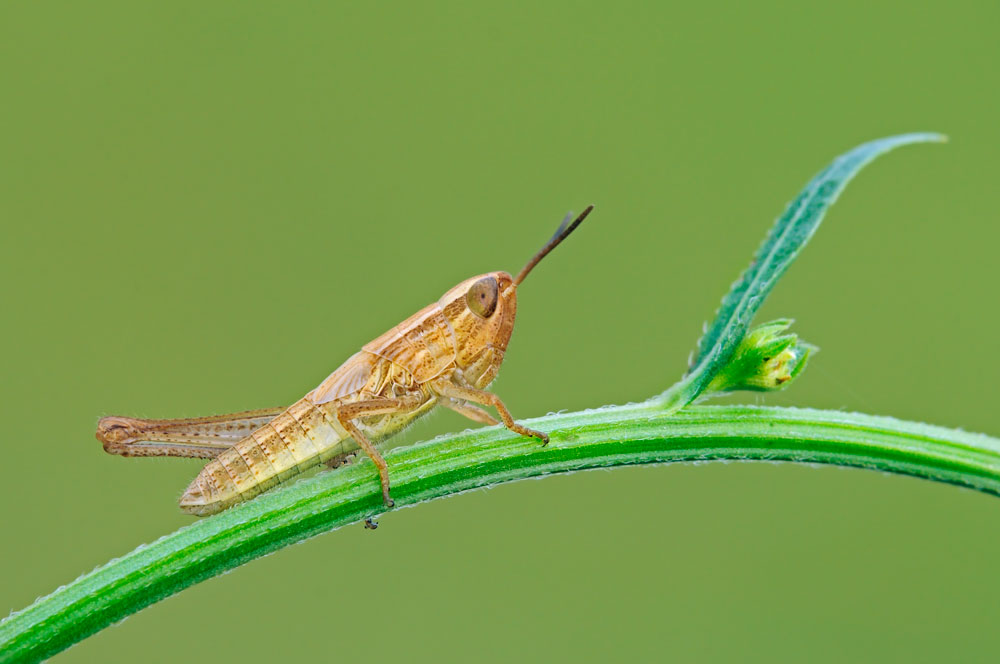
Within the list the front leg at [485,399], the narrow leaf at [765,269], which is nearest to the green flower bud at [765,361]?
the narrow leaf at [765,269]

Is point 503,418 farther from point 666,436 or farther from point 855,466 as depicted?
point 855,466

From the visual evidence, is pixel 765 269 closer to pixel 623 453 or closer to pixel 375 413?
pixel 623 453

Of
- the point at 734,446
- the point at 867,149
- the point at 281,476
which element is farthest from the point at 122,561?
the point at 867,149

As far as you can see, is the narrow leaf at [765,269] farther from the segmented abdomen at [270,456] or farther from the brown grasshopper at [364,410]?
the segmented abdomen at [270,456]

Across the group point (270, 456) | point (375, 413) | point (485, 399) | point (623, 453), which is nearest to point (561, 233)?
point (485, 399)

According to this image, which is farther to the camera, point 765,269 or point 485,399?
point 485,399

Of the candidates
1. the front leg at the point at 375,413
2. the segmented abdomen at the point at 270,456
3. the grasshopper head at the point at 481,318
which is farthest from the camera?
the grasshopper head at the point at 481,318
